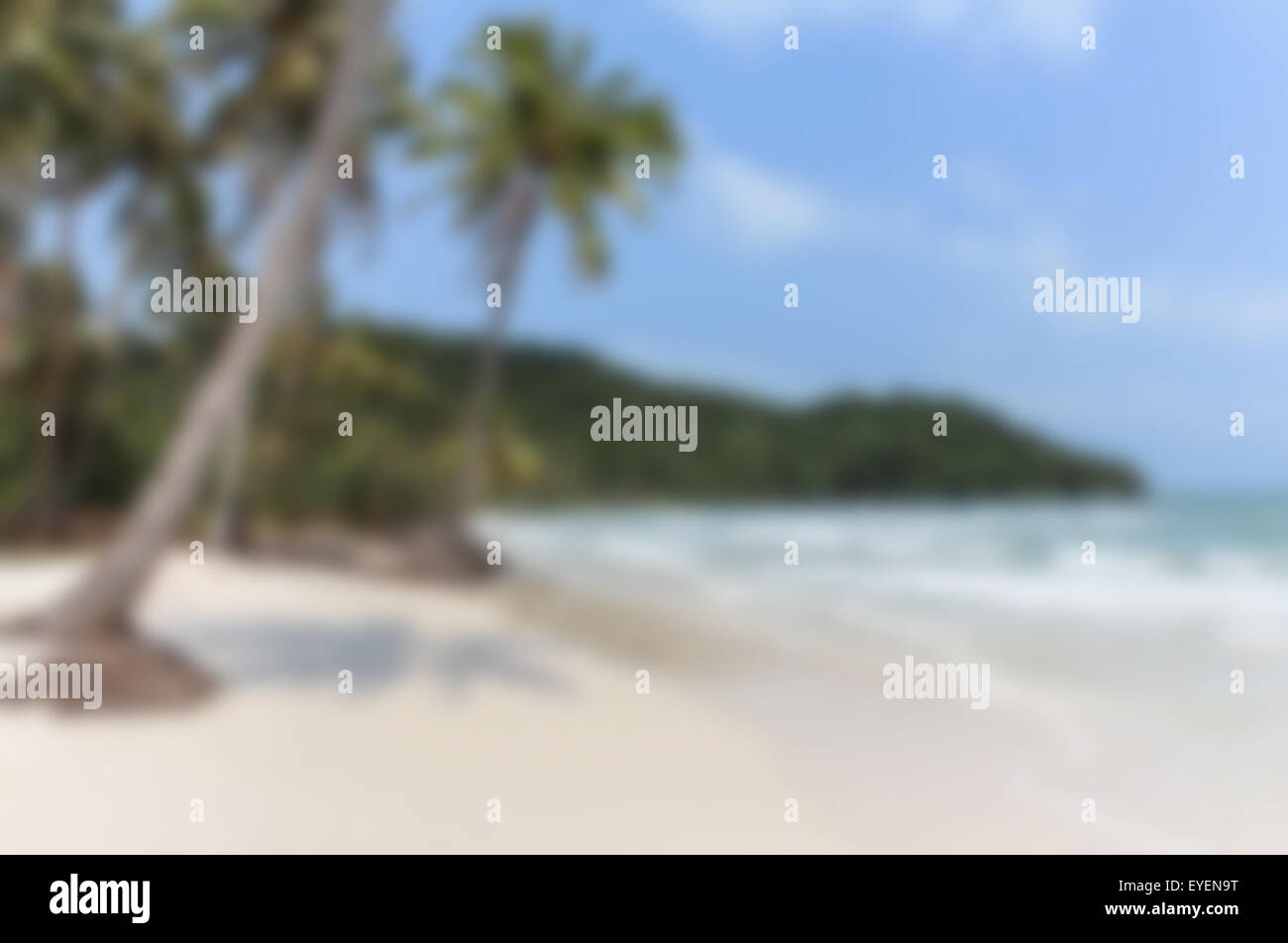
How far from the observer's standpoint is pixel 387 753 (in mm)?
1846

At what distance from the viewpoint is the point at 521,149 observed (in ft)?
7.04

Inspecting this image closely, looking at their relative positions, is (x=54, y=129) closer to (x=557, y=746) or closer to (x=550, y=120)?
(x=550, y=120)

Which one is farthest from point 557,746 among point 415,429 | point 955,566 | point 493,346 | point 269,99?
point 269,99

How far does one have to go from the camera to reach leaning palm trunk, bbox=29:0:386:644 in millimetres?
1788

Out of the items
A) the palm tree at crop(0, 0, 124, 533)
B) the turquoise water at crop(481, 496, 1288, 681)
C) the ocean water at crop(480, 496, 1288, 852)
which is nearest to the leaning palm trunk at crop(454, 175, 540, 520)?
the ocean water at crop(480, 496, 1288, 852)

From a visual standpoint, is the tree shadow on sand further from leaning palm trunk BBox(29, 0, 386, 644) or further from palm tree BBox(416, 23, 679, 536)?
palm tree BBox(416, 23, 679, 536)

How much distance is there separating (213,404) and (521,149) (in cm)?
114

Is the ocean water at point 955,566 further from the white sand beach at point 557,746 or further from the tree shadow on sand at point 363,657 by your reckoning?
the tree shadow on sand at point 363,657

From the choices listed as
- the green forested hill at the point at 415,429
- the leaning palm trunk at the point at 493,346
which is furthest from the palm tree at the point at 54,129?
the leaning palm trunk at the point at 493,346
